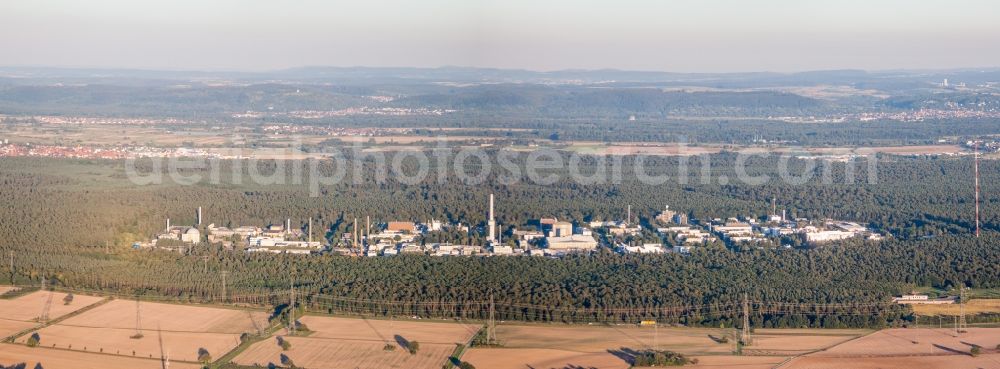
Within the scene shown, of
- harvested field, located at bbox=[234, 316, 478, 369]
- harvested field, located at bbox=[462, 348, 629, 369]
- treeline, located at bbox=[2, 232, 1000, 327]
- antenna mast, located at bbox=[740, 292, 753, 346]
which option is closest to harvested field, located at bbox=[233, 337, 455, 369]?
harvested field, located at bbox=[234, 316, 478, 369]

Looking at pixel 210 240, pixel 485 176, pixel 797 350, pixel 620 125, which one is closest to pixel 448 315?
pixel 797 350

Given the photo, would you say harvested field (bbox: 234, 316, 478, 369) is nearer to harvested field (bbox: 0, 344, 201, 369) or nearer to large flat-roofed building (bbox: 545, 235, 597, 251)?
harvested field (bbox: 0, 344, 201, 369)

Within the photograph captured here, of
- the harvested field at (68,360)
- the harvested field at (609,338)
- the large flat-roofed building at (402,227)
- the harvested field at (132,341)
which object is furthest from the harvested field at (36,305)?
the large flat-roofed building at (402,227)

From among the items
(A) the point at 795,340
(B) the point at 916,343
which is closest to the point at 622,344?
(A) the point at 795,340

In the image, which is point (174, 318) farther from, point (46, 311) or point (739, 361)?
point (739, 361)

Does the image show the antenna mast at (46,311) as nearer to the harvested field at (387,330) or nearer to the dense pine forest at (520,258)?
the dense pine forest at (520,258)

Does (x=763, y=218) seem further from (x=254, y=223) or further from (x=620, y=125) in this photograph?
(x=620, y=125)
